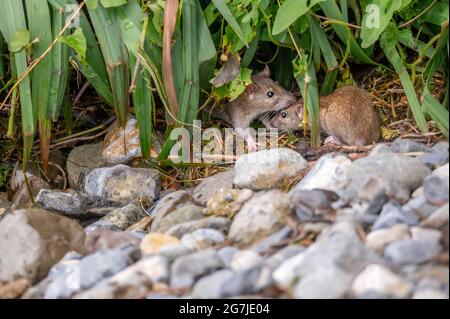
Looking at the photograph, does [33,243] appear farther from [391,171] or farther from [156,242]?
[391,171]

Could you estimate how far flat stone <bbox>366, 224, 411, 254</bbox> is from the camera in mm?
2785

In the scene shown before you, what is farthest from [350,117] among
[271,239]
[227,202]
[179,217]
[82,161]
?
[82,161]

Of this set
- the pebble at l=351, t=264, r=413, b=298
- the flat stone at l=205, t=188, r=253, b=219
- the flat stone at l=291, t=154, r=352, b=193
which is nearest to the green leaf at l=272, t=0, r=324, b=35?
the flat stone at l=291, t=154, r=352, b=193

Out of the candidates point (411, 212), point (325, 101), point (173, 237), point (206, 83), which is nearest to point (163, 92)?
point (206, 83)

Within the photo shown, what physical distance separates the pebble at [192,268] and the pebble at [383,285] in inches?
20.3

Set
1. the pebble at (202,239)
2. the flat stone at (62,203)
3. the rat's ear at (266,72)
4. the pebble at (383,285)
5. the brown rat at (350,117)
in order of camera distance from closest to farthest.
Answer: the pebble at (383,285), the pebble at (202,239), the flat stone at (62,203), the brown rat at (350,117), the rat's ear at (266,72)

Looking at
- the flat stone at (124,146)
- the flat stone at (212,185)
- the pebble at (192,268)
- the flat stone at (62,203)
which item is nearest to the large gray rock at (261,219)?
the pebble at (192,268)

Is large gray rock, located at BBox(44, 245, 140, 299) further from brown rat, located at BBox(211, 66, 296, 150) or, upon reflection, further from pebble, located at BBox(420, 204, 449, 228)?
brown rat, located at BBox(211, 66, 296, 150)

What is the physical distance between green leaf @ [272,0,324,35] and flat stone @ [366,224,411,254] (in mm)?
1508

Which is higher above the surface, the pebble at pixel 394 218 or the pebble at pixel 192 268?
the pebble at pixel 394 218

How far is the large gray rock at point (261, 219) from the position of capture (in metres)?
3.15

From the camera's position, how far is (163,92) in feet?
13.9

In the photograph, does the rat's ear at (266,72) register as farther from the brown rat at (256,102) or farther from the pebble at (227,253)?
the pebble at (227,253)

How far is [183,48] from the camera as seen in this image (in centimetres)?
427
